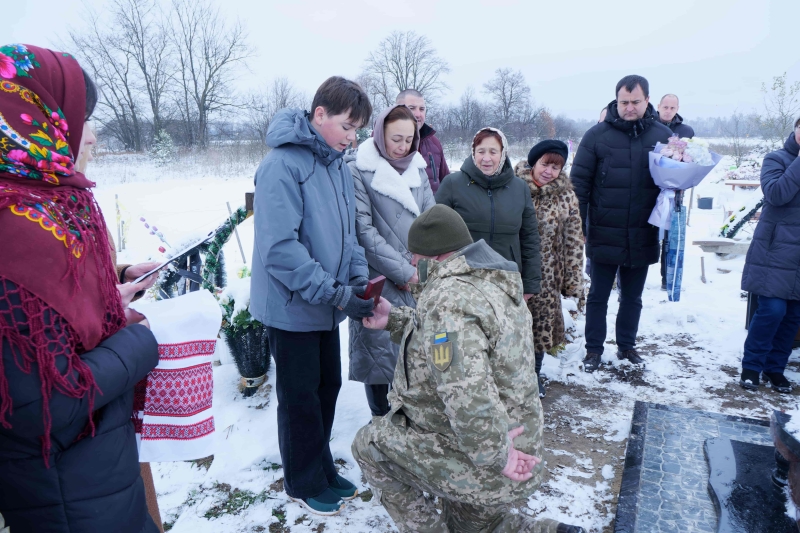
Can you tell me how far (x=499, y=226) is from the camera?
3334 millimetres

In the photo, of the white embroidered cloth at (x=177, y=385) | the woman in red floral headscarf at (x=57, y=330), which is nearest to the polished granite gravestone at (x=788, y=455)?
the white embroidered cloth at (x=177, y=385)

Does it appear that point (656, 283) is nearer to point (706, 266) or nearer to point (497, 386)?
point (706, 266)

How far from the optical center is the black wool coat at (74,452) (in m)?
1.18

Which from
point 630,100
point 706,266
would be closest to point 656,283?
point 706,266

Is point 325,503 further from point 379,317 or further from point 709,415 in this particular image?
point 709,415

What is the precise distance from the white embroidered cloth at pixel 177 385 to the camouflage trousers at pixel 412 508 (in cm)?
72

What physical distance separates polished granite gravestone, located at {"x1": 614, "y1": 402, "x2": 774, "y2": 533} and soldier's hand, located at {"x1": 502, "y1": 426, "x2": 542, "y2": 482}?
76 centimetres

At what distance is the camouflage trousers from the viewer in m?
2.07

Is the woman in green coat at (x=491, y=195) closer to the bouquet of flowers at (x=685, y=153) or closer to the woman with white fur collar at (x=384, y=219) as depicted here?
the woman with white fur collar at (x=384, y=219)

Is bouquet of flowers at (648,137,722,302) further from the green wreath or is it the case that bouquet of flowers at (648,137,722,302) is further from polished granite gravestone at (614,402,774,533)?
the green wreath

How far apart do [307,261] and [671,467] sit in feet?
→ 7.36

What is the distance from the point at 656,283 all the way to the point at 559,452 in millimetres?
4338

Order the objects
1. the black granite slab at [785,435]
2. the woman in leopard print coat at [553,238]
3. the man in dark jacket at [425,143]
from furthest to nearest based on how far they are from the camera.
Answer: the man in dark jacket at [425,143] < the woman in leopard print coat at [553,238] < the black granite slab at [785,435]

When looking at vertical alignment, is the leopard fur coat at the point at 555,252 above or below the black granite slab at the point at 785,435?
above
